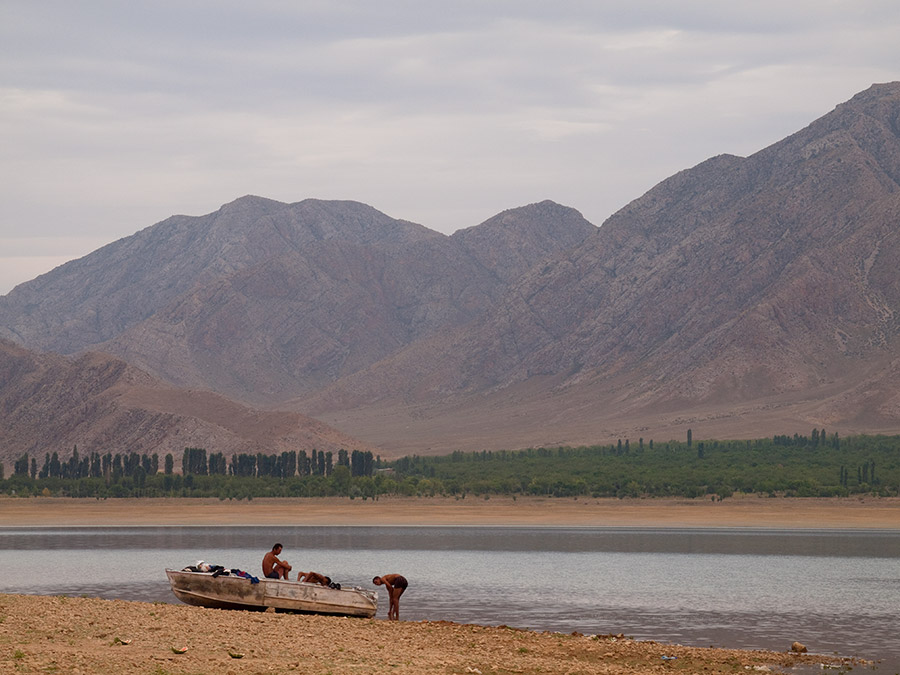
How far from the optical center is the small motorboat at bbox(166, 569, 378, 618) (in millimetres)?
31531

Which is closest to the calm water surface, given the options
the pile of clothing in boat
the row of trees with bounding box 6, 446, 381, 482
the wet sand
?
the wet sand

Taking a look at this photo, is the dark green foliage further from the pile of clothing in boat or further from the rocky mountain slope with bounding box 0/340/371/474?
the pile of clothing in boat

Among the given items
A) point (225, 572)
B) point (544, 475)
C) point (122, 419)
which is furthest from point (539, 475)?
point (225, 572)

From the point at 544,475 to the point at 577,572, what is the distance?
2421 inches

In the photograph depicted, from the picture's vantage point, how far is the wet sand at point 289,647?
22.1 m

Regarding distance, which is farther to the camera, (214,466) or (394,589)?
(214,466)

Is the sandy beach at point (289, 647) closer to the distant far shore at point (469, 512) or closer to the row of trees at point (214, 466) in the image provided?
the distant far shore at point (469, 512)

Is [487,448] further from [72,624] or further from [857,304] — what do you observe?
[72,624]

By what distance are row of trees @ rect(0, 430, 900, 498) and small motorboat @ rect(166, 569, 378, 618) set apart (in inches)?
2668

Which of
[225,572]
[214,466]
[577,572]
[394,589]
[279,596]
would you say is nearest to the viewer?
[279,596]

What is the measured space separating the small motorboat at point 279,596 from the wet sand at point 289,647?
1.02 meters

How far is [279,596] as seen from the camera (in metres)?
31.6

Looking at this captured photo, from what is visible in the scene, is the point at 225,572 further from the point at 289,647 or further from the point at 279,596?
the point at 289,647

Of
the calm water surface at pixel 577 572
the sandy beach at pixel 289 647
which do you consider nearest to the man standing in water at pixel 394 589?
the sandy beach at pixel 289 647
